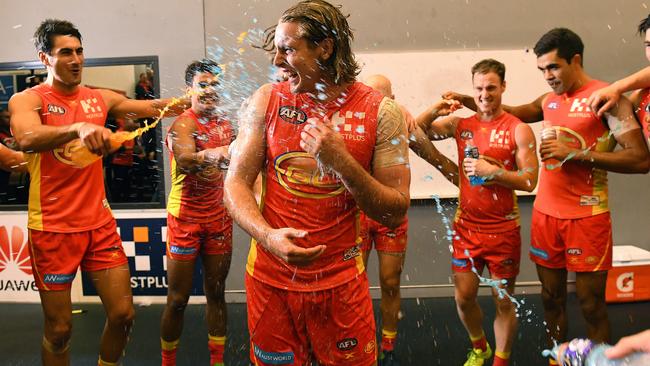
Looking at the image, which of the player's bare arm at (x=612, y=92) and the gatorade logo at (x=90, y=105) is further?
the gatorade logo at (x=90, y=105)

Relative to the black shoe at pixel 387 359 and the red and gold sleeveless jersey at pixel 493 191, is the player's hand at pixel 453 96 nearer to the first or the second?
the red and gold sleeveless jersey at pixel 493 191

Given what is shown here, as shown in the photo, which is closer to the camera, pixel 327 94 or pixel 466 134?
pixel 327 94

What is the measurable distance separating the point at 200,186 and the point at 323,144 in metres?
2.07

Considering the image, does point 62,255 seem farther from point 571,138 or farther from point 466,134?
point 571,138

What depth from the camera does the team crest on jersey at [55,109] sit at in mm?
2945

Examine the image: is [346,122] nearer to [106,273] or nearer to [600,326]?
[106,273]

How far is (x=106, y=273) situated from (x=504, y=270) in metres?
2.21

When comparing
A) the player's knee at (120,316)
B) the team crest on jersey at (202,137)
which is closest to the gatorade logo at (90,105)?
the team crest on jersey at (202,137)

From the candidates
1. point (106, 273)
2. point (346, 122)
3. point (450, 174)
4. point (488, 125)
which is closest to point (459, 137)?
point (488, 125)

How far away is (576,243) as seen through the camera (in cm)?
315

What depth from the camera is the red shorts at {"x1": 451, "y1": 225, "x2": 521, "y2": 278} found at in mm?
3318

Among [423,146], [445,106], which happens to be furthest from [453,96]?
[423,146]

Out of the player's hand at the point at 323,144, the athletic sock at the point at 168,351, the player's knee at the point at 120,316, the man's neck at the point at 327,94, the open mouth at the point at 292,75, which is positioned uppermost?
the open mouth at the point at 292,75

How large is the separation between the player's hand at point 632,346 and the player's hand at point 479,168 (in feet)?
6.82
